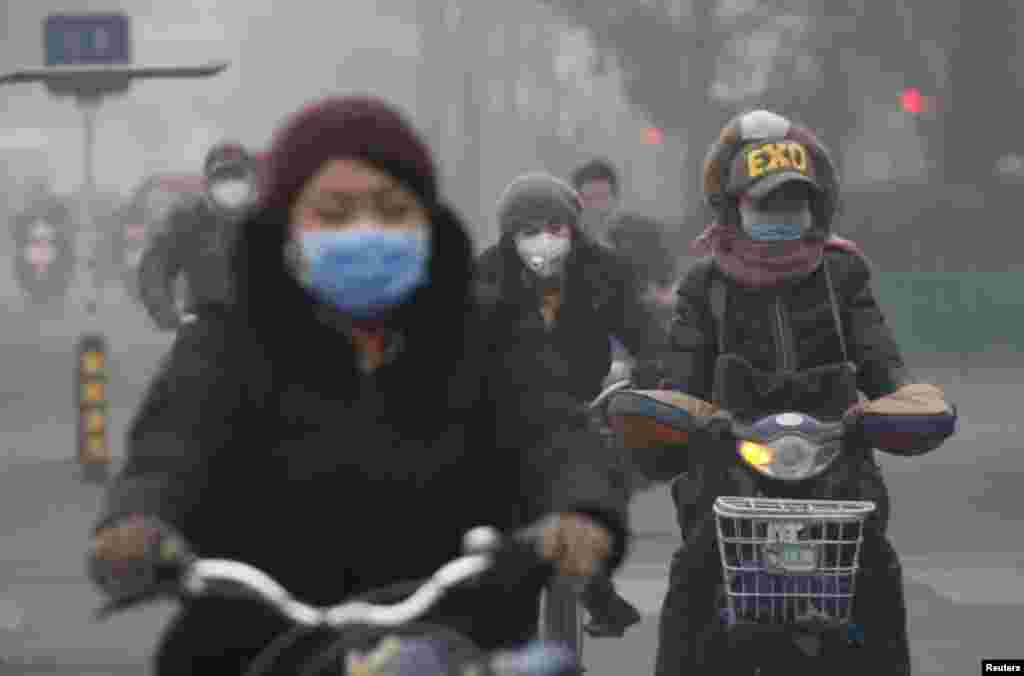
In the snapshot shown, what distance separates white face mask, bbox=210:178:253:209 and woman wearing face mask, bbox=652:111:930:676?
5439mm

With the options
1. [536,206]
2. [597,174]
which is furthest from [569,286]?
[597,174]

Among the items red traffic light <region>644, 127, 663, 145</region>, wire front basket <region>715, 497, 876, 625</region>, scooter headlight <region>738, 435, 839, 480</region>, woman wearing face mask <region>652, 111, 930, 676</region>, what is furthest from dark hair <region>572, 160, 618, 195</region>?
red traffic light <region>644, 127, 663, 145</region>

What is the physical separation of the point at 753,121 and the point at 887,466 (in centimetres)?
1125

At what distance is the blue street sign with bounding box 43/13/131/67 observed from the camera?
1631 cm

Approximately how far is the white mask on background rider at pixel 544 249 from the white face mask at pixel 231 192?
352 centimetres

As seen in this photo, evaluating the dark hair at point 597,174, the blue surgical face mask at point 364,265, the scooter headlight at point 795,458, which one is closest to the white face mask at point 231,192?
the dark hair at point 597,174

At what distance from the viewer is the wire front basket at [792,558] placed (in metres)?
6.50

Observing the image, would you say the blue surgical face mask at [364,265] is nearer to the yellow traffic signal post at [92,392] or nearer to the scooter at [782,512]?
the scooter at [782,512]

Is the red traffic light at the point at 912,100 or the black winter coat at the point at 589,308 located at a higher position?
the red traffic light at the point at 912,100

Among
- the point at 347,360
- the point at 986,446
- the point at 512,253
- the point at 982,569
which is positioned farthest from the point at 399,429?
the point at 986,446

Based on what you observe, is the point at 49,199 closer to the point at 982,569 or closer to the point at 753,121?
the point at 982,569

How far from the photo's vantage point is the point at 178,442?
4.46 m

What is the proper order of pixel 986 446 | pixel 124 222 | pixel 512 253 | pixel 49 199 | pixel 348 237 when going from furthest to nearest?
1. pixel 49 199
2. pixel 124 222
3. pixel 986 446
4. pixel 512 253
5. pixel 348 237

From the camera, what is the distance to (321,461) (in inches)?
174
